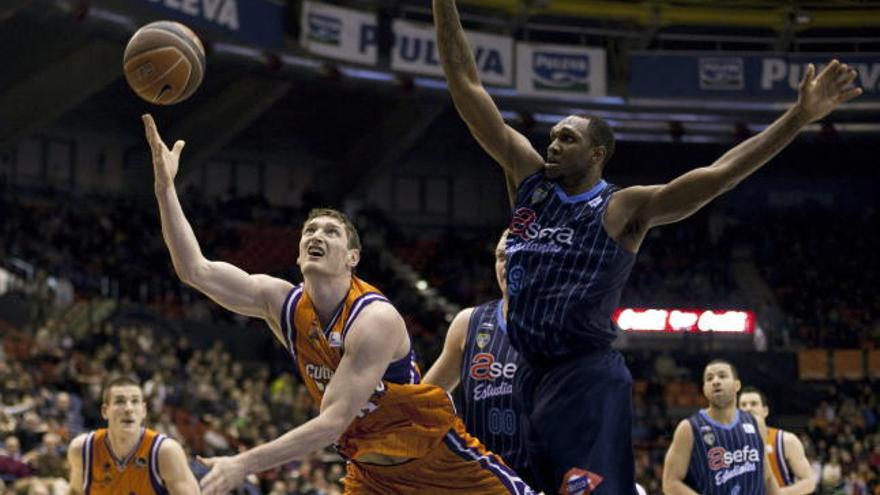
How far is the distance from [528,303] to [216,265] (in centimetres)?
143

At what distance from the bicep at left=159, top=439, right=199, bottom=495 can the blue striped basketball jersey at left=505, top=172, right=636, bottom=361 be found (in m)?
2.94

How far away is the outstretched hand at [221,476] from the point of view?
4164 mm

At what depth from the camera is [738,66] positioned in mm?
25641

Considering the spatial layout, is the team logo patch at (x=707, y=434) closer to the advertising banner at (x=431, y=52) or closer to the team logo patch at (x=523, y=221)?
the team logo patch at (x=523, y=221)

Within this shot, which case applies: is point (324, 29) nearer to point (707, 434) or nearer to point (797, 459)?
point (797, 459)

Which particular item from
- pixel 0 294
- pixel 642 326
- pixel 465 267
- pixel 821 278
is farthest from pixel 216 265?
pixel 821 278

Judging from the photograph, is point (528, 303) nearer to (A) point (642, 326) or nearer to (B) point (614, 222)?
(B) point (614, 222)

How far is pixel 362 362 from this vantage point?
17.0 feet

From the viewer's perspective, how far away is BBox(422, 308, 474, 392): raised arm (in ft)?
21.2

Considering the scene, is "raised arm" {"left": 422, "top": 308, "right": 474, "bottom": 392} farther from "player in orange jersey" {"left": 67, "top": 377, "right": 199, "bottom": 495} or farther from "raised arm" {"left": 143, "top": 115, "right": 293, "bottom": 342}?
"player in orange jersey" {"left": 67, "top": 377, "right": 199, "bottom": 495}

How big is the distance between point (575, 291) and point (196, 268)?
1.63 m

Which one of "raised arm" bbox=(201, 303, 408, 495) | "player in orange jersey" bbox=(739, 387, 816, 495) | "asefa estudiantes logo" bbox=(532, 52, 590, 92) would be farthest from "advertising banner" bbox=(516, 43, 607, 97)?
"raised arm" bbox=(201, 303, 408, 495)

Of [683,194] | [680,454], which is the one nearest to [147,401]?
[680,454]

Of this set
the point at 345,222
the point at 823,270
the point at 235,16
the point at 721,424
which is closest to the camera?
the point at 345,222
